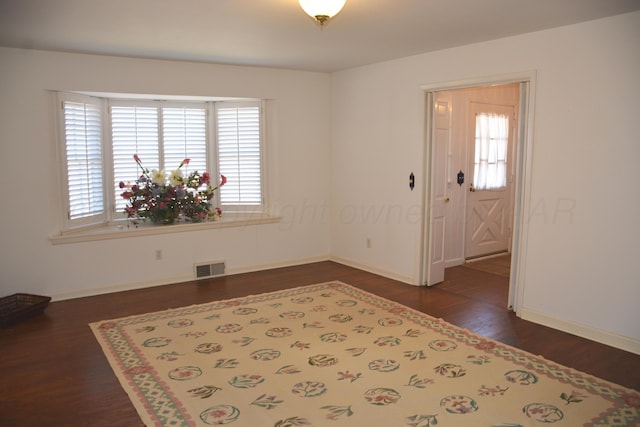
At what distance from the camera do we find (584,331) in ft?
13.0

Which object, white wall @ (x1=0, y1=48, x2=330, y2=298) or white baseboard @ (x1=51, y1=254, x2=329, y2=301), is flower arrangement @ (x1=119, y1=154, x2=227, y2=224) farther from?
white baseboard @ (x1=51, y1=254, x2=329, y2=301)

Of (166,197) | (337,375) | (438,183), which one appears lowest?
(337,375)

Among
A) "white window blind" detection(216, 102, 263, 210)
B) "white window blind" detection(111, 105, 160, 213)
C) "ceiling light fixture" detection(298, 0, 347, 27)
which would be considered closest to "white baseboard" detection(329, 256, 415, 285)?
"white window blind" detection(216, 102, 263, 210)

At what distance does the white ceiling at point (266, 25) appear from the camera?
11.0 ft

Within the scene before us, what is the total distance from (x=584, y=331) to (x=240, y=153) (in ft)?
14.1

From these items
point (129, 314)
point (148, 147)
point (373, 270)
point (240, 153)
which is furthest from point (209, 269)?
point (373, 270)

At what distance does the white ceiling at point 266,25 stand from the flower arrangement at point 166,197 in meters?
1.38

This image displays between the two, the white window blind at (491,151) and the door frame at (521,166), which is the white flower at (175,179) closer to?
the door frame at (521,166)

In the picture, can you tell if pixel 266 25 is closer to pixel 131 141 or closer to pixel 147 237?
pixel 131 141

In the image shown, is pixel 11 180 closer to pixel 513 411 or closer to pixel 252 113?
pixel 252 113

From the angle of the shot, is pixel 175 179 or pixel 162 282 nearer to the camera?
pixel 162 282

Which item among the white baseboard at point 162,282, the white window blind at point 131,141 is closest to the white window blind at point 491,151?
the white baseboard at point 162,282

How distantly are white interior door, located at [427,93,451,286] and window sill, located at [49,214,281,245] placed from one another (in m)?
2.04

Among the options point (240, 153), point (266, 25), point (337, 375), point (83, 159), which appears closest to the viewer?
point (337, 375)
